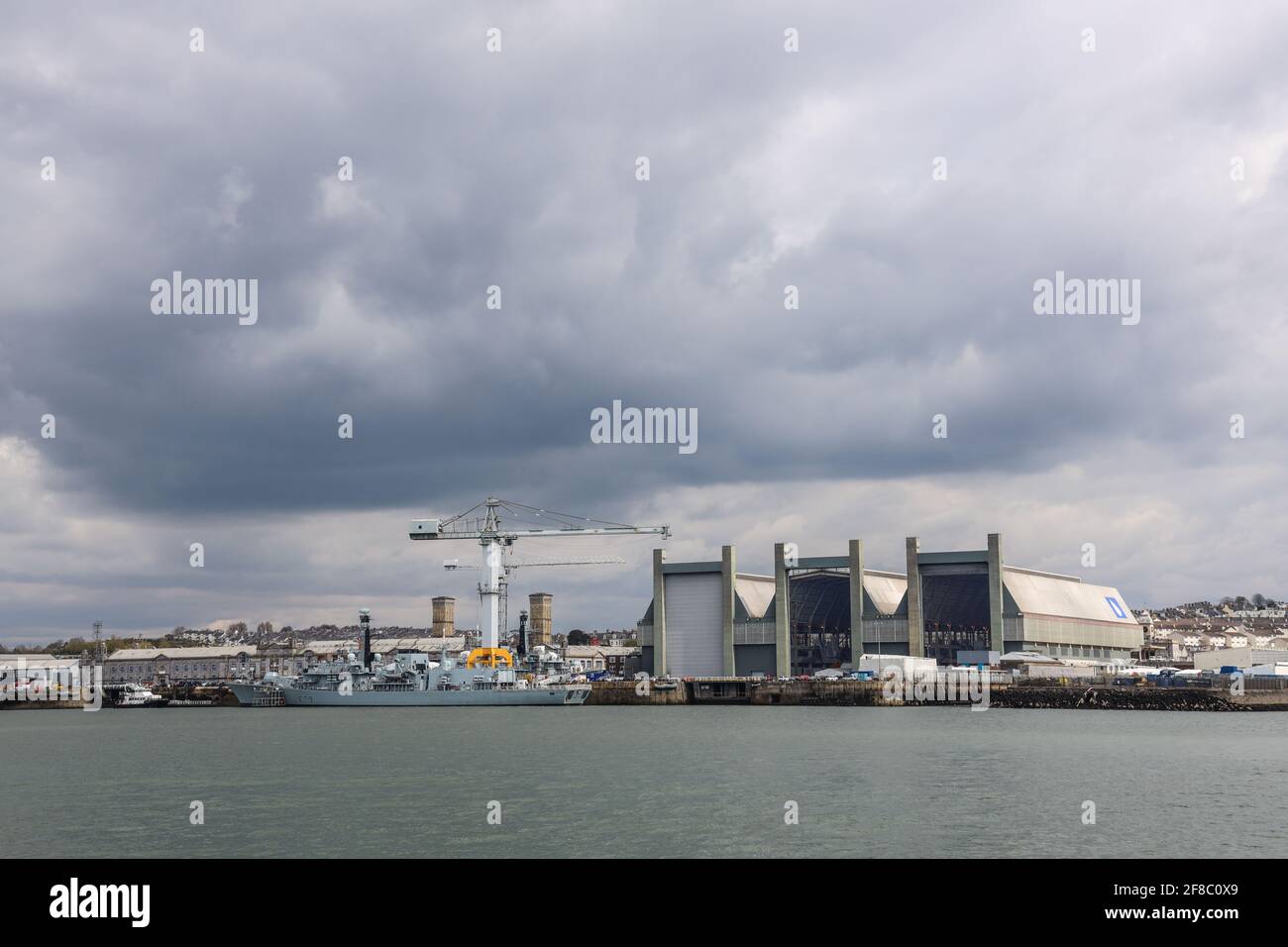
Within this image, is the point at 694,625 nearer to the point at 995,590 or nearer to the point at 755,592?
the point at 755,592

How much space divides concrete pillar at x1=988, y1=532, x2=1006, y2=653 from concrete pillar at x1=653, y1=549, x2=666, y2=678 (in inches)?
1379

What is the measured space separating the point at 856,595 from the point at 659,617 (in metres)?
22.0

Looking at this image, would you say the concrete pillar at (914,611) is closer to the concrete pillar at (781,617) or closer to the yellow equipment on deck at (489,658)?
the concrete pillar at (781,617)

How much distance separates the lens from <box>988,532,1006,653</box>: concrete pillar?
11431 centimetres

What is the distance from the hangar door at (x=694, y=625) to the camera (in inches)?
5007

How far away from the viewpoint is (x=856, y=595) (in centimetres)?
12138

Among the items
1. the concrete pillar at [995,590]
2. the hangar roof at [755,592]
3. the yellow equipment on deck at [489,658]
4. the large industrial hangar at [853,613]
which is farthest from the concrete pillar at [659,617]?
the concrete pillar at [995,590]

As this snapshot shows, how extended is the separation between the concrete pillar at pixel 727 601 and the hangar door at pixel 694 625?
101 cm

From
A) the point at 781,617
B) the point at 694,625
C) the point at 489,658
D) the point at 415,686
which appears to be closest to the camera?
Answer: the point at 415,686

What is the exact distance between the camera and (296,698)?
126 m

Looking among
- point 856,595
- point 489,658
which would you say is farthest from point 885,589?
point 489,658
